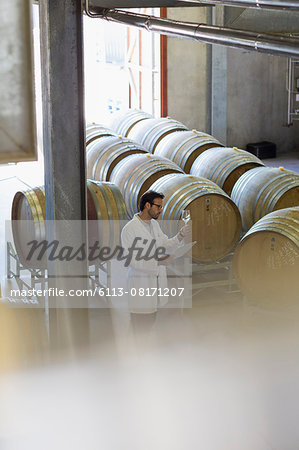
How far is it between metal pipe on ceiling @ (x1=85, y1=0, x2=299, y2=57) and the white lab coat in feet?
6.10

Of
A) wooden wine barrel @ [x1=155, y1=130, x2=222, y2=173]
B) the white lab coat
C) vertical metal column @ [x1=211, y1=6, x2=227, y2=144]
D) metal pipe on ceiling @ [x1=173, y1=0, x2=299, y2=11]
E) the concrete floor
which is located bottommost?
the concrete floor

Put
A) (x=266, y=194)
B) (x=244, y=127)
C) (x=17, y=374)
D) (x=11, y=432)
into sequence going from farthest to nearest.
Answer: (x=244, y=127) < (x=266, y=194) < (x=17, y=374) < (x=11, y=432)

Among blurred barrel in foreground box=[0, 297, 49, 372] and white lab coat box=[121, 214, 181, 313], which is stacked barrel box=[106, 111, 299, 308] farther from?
blurred barrel in foreground box=[0, 297, 49, 372]

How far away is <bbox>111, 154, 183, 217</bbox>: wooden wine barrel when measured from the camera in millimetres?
7309

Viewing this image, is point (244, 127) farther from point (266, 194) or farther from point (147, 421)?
point (147, 421)

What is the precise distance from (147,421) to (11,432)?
3.13 feet

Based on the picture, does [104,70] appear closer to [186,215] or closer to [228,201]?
[228,201]

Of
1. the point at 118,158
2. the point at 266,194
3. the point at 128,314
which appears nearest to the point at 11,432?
the point at 128,314

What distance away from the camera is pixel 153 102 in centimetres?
1370

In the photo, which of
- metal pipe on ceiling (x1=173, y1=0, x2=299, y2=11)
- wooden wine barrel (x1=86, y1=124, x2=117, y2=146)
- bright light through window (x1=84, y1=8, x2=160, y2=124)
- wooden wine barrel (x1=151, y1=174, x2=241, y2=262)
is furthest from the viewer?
bright light through window (x1=84, y1=8, x2=160, y2=124)

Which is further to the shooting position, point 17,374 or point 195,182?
point 195,182

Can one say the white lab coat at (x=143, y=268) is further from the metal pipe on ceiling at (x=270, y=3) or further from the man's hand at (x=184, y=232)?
the metal pipe on ceiling at (x=270, y=3)

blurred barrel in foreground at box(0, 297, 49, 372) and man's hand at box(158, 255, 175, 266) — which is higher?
man's hand at box(158, 255, 175, 266)

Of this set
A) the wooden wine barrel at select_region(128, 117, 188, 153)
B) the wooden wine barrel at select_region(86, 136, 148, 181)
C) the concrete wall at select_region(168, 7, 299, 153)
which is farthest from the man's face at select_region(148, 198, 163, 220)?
the concrete wall at select_region(168, 7, 299, 153)
